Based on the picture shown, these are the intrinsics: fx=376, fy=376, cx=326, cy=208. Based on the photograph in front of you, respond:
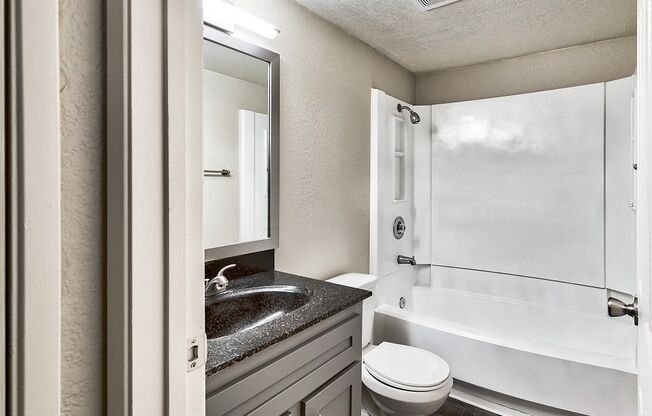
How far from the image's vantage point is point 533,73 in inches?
112

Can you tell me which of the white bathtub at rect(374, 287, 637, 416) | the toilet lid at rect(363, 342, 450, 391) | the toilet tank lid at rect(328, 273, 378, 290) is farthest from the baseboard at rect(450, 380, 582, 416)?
the toilet tank lid at rect(328, 273, 378, 290)

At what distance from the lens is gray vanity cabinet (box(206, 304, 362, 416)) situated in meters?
0.97

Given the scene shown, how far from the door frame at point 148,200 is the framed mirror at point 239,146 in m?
0.97

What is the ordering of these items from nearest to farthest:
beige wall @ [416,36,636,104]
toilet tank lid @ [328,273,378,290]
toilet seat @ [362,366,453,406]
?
toilet seat @ [362,366,453,406], toilet tank lid @ [328,273,378,290], beige wall @ [416,36,636,104]

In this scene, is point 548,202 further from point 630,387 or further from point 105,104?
point 105,104

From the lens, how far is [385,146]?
273 centimetres

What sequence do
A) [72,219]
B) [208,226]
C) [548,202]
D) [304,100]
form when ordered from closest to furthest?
[72,219]
[208,226]
[304,100]
[548,202]

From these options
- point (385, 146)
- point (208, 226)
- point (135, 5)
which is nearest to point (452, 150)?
point (385, 146)

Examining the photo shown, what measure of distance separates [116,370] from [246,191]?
1.26 m

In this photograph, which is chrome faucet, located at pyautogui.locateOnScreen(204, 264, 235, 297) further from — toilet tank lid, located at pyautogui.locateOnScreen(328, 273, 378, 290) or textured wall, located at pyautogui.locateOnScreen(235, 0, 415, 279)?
toilet tank lid, located at pyautogui.locateOnScreen(328, 273, 378, 290)

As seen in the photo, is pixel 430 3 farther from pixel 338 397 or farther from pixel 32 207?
pixel 32 207

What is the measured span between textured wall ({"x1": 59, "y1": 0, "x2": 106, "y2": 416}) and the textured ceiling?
173 centimetres

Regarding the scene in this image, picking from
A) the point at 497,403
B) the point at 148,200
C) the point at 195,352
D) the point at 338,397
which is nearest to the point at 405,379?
the point at 338,397

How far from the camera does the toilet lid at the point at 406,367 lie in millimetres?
1721
